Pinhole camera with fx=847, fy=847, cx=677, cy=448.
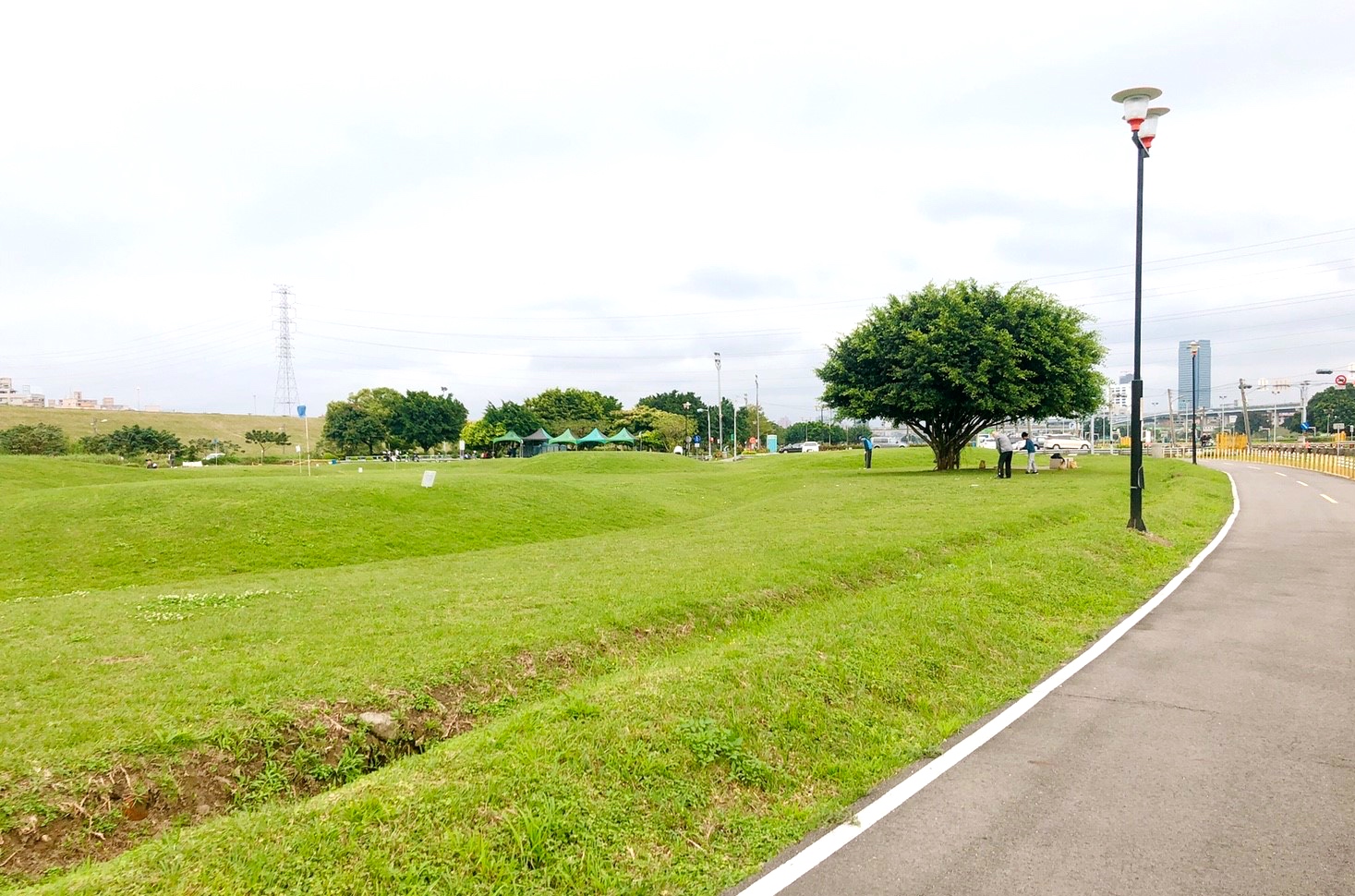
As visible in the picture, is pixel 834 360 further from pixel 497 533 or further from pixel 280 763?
pixel 280 763

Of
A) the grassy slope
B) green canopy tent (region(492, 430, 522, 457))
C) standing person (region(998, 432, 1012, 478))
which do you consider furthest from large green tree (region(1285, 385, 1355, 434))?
the grassy slope

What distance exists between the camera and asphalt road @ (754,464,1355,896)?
13.9ft

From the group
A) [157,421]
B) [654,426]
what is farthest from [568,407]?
[157,421]

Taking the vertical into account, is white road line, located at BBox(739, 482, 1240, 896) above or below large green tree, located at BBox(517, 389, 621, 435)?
below

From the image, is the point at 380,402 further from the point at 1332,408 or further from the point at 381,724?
the point at 1332,408

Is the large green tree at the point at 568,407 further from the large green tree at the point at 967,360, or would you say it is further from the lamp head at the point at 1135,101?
the lamp head at the point at 1135,101

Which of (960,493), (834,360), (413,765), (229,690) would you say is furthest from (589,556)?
(834,360)

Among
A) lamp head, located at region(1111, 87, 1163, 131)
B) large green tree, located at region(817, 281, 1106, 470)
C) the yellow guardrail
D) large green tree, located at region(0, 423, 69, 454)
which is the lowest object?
the yellow guardrail

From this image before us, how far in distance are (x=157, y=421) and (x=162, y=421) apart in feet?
2.96

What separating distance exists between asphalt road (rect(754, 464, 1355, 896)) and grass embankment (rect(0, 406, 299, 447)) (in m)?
94.7

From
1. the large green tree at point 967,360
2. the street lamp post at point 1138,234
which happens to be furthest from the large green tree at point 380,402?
the street lamp post at point 1138,234

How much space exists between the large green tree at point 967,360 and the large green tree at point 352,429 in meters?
72.5

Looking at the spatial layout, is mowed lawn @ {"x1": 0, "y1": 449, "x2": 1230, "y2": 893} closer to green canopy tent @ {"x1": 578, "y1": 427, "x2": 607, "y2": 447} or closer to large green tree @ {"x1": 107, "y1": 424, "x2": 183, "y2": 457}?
large green tree @ {"x1": 107, "y1": 424, "x2": 183, "y2": 457}

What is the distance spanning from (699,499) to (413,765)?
26.2 metres
